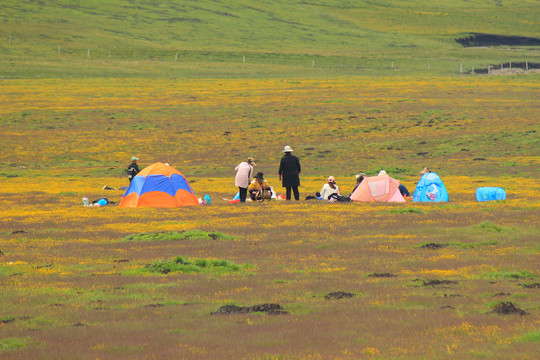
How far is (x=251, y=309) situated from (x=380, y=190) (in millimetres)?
18898

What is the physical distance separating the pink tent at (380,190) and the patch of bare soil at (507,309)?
60.8 ft

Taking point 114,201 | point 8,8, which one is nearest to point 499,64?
point 8,8

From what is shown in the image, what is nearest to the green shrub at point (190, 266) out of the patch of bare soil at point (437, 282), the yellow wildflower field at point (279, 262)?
the yellow wildflower field at point (279, 262)

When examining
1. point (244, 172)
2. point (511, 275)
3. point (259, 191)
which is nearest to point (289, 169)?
point (244, 172)

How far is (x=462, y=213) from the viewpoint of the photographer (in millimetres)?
26109

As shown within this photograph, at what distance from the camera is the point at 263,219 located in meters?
26.1

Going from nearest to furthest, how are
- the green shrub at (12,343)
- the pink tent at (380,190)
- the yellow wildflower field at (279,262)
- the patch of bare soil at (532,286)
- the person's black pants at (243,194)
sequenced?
the green shrub at (12,343)
the yellow wildflower field at (279,262)
the patch of bare soil at (532,286)
the pink tent at (380,190)
the person's black pants at (243,194)

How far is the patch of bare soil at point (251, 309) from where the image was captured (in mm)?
12609

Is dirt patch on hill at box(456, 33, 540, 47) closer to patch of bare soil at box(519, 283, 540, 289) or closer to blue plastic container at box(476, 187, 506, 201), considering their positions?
blue plastic container at box(476, 187, 506, 201)

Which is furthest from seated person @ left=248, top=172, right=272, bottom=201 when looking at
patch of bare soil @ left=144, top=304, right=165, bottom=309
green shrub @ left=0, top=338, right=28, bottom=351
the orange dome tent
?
green shrub @ left=0, top=338, right=28, bottom=351

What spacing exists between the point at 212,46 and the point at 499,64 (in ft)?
179

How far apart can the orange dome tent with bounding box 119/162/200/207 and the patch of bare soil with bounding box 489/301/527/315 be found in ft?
65.3

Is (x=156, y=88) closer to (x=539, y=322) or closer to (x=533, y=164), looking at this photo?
(x=533, y=164)

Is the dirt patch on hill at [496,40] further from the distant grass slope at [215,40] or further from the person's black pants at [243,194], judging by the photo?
the person's black pants at [243,194]
